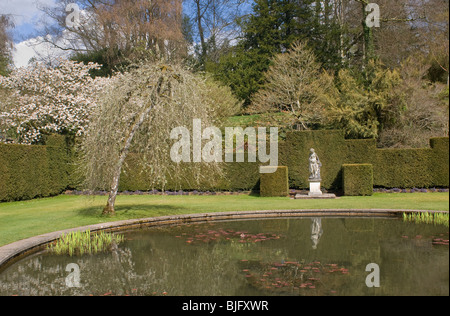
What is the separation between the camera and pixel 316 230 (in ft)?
28.9

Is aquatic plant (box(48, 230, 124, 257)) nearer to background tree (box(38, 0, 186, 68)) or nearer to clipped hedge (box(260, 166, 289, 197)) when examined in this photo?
clipped hedge (box(260, 166, 289, 197))

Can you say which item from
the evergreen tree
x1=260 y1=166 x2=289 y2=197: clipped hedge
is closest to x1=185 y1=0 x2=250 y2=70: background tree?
the evergreen tree

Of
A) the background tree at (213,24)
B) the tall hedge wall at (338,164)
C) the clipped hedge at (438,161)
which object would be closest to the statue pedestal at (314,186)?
the tall hedge wall at (338,164)

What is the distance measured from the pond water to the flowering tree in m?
13.4

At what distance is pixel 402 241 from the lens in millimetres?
6984

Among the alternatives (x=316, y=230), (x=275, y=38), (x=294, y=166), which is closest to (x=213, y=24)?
(x=275, y=38)

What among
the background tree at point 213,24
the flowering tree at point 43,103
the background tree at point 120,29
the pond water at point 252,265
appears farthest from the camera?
the background tree at point 213,24

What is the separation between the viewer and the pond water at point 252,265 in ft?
15.1

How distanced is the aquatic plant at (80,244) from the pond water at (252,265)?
220mm

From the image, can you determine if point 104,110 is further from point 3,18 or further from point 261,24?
point 261,24

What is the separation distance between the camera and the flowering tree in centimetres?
1958

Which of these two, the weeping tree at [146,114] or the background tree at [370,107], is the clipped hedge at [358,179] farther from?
the weeping tree at [146,114]

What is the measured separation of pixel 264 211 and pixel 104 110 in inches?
193
